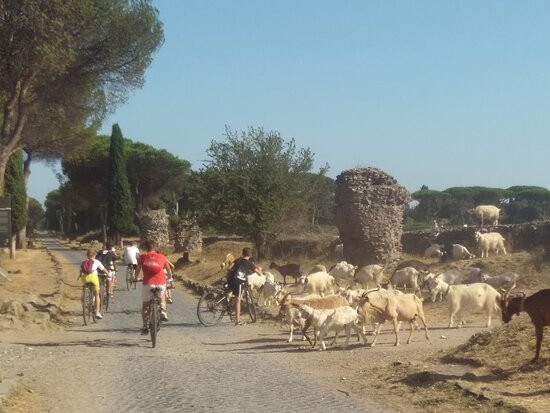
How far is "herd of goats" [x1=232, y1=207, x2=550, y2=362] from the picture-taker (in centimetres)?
1202

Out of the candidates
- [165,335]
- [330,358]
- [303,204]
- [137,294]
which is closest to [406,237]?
[303,204]

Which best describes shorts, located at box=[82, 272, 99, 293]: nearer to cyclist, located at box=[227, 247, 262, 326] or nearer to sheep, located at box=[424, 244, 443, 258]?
cyclist, located at box=[227, 247, 262, 326]

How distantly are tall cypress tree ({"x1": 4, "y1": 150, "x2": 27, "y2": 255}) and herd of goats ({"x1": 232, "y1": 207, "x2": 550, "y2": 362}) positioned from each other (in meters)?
32.0

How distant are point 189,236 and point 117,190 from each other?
66.8 feet

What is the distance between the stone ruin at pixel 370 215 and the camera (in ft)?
98.9

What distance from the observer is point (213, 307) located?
19484mm

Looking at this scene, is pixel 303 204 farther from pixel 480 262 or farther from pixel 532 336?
pixel 532 336

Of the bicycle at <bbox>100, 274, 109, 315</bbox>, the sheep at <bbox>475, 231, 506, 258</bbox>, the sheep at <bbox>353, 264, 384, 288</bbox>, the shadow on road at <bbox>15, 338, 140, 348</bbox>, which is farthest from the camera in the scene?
the sheep at <bbox>475, 231, 506, 258</bbox>

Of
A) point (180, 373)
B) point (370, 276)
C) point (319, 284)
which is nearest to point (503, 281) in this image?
point (319, 284)

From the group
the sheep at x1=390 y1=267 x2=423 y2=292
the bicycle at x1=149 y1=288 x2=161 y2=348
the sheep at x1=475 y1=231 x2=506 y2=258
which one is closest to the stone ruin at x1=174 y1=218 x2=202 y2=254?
the sheep at x1=475 y1=231 x2=506 y2=258

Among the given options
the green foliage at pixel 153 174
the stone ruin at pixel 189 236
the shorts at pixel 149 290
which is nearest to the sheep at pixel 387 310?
the shorts at pixel 149 290

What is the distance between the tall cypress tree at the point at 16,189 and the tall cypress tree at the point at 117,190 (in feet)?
43.4

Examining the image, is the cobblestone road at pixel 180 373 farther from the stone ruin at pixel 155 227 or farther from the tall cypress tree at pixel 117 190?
the tall cypress tree at pixel 117 190

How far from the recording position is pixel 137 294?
2781 cm
